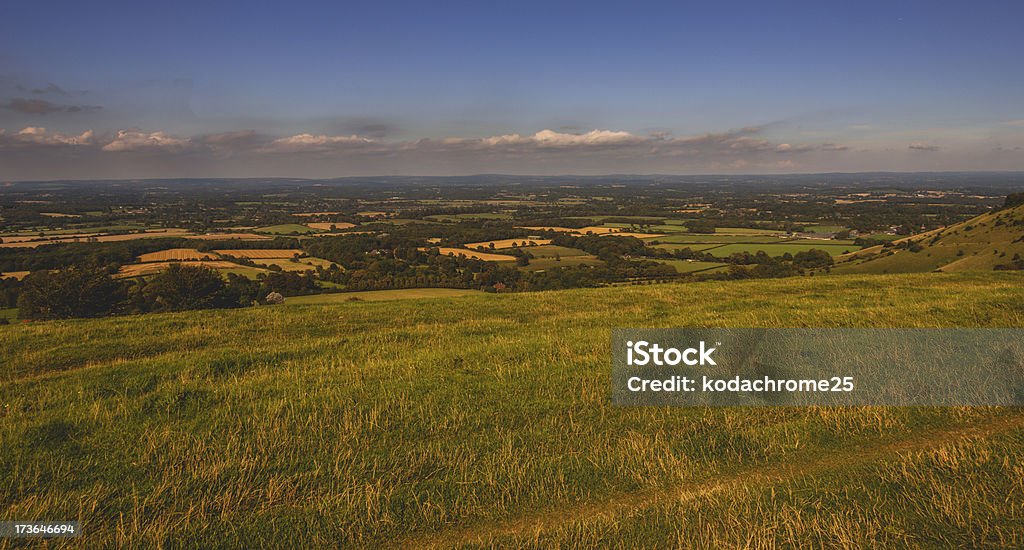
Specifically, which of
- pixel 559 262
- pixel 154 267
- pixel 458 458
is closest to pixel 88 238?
pixel 154 267

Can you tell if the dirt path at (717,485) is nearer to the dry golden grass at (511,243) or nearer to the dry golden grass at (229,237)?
the dry golden grass at (511,243)

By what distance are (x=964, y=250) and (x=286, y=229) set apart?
448 ft

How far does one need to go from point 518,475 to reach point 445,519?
1123 millimetres

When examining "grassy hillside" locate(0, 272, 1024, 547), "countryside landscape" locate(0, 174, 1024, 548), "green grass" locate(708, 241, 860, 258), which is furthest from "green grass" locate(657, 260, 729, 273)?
"grassy hillside" locate(0, 272, 1024, 547)

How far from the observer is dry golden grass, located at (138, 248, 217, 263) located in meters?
72.3

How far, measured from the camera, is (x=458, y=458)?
22.4ft

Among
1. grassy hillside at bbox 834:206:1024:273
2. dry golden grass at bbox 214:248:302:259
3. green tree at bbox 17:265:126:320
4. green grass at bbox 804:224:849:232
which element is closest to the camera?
green tree at bbox 17:265:126:320

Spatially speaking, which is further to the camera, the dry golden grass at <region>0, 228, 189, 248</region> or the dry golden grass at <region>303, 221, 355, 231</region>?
the dry golden grass at <region>303, 221, 355, 231</region>

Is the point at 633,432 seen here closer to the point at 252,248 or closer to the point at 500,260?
the point at 500,260

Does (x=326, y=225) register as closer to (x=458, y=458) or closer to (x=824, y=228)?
(x=824, y=228)

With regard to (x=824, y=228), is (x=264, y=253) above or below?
below

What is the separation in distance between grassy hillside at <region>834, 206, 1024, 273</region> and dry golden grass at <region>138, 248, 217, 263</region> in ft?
284

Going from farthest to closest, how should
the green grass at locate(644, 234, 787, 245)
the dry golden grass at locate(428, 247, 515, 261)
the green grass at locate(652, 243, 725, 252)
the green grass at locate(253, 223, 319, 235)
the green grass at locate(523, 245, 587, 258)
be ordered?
the green grass at locate(253, 223, 319, 235)
the green grass at locate(644, 234, 787, 245)
the green grass at locate(652, 243, 725, 252)
the green grass at locate(523, 245, 587, 258)
the dry golden grass at locate(428, 247, 515, 261)

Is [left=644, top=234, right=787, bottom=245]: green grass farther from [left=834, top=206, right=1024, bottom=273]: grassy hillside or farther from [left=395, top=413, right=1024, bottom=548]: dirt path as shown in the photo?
[left=395, top=413, right=1024, bottom=548]: dirt path
